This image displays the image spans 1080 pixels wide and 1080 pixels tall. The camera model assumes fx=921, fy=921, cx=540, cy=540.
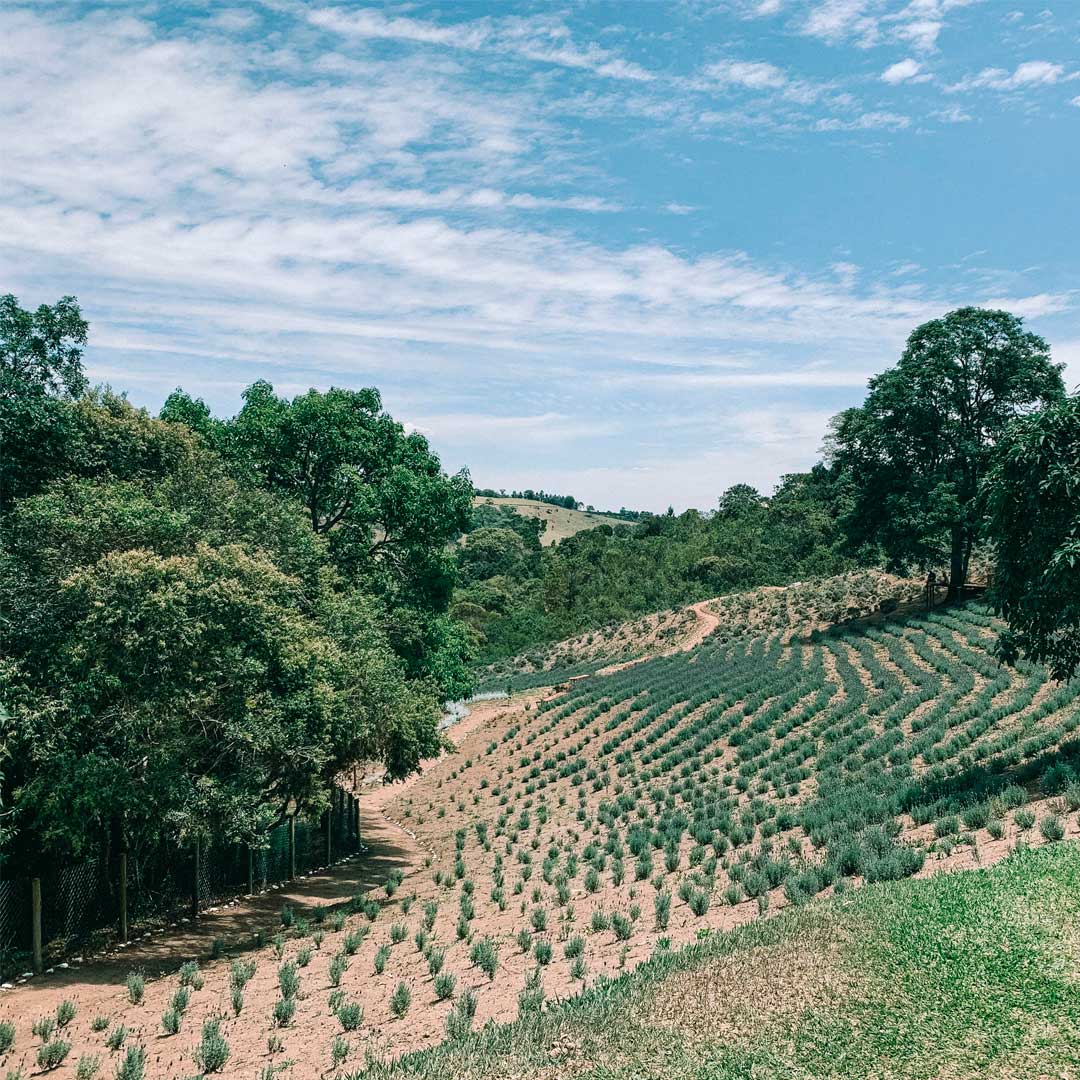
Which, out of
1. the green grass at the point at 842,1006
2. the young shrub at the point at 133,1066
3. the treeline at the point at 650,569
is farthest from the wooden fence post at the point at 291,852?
the treeline at the point at 650,569

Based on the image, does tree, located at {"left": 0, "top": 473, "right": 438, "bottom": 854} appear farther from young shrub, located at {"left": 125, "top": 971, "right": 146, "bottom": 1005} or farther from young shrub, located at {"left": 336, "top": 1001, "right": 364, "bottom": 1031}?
young shrub, located at {"left": 336, "top": 1001, "right": 364, "bottom": 1031}

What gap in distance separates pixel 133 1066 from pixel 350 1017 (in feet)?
7.76

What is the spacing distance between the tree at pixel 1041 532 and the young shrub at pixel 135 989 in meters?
15.7

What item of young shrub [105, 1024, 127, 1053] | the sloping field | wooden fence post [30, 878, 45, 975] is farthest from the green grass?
wooden fence post [30, 878, 45, 975]

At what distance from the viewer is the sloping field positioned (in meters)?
11.2

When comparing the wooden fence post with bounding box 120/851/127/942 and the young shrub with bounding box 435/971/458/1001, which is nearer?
the young shrub with bounding box 435/971/458/1001

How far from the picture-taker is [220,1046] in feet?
33.6

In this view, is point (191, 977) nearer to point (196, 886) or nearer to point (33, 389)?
A: point (196, 886)

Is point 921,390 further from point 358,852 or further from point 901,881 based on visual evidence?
point 901,881

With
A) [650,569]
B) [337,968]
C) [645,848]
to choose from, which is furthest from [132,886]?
[650,569]

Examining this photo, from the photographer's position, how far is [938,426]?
46.6 m

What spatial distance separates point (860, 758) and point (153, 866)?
16379mm

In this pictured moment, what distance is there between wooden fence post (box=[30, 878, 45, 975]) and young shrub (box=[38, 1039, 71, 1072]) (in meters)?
3.98

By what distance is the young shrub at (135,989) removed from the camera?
12820 mm
